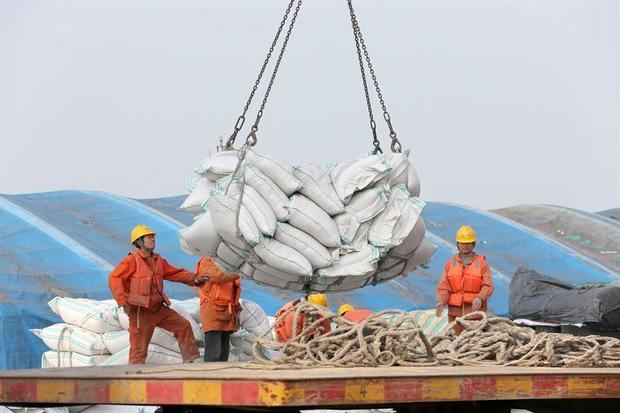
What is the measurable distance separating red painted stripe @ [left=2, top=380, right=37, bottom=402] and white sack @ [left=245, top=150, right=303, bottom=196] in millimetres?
2363

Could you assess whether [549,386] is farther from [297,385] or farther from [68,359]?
[68,359]

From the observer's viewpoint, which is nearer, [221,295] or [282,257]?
[282,257]

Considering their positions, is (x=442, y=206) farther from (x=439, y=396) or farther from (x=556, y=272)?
(x=439, y=396)

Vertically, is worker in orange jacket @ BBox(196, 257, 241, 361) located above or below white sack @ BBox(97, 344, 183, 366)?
above

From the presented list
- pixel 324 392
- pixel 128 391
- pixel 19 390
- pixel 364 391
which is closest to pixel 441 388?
pixel 364 391

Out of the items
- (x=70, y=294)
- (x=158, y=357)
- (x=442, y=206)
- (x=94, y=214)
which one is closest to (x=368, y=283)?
(x=158, y=357)

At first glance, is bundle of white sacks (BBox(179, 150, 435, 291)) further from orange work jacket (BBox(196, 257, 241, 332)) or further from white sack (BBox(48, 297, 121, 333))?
white sack (BBox(48, 297, 121, 333))

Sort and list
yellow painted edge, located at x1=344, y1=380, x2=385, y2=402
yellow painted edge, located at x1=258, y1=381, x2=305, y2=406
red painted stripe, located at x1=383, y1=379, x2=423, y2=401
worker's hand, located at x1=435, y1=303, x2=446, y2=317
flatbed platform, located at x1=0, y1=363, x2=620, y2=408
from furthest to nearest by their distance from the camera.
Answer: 1. worker's hand, located at x1=435, y1=303, x2=446, y2=317
2. red painted stripe, located at x1=383, y1=379, x2=423, y2=401
3. yellow painted edge, located at x1=344, y1=380, x2=385, y2=402
4. flatbed platform, located at x1=0, y1=363, x2=620, y2=408
5. yellow painted edge, located at x1=258, y1=381, x2=305, y2=406

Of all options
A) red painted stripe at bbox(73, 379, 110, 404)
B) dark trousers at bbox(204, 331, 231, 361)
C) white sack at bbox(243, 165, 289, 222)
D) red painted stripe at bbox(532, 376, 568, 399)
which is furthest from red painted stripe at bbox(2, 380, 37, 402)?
dark trousers at bbox(204, 331, 231, 361)

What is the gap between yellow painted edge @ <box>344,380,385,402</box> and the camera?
172 inches

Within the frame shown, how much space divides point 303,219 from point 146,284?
2281mm

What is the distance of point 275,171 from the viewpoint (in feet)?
23.2

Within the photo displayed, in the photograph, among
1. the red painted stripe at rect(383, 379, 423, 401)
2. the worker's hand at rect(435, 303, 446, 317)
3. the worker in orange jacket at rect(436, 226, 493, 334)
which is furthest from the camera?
the worker's hand at rect(435, 303, 446, 317)

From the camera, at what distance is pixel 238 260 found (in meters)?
7.22
